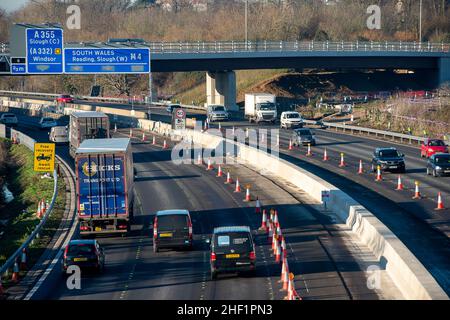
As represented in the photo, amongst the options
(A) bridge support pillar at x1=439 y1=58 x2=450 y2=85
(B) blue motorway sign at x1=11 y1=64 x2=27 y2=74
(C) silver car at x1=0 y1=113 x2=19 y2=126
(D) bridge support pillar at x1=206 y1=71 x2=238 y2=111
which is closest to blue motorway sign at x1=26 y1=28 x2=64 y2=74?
(B) blue motorway sign at x1=11 y1=64 x2=27 y2=74

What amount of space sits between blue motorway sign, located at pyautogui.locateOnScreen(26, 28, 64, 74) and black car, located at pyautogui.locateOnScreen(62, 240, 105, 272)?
106ft

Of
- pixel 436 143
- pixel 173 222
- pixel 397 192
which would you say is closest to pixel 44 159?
pixel 173 222

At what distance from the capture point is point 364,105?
95.2 metres

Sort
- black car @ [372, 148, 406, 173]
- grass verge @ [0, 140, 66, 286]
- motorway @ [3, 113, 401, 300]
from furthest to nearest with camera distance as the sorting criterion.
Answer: black car @ [372, 148, 406, 173] → grass verge @ [0, 140, 66, 286] → motorway @ [3, 113, 401, 300]

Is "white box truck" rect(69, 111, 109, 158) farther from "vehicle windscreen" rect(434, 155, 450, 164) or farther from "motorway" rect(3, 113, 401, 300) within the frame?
"vehicle windscreen" rect(434, 155, 450, 164)

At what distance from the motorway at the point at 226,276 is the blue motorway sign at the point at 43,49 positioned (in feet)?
51.3

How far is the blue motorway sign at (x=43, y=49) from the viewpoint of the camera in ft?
196

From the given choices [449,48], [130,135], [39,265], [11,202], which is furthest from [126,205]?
[449,48]

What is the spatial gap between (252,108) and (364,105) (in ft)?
46.7

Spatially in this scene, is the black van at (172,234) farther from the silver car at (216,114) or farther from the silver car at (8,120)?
the silver car at (8,120)

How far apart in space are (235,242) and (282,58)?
66897 mm

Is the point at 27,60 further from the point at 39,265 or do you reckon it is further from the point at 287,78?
the point at 287,78

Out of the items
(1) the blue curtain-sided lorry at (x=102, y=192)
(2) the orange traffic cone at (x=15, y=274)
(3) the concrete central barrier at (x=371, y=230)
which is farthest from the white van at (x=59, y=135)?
(2) the orange traffic cone at (x=15, y=274)

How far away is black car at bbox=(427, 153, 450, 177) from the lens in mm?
50031
